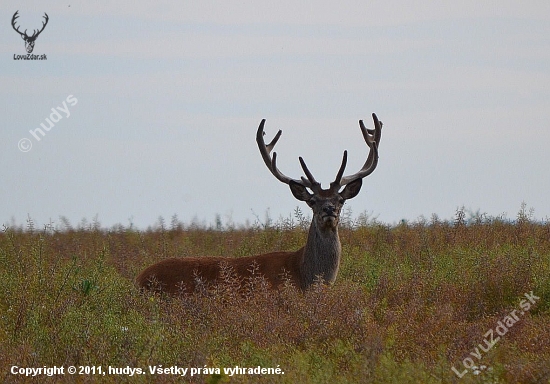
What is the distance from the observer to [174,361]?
7.36m

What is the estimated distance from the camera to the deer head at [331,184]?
1076 centimetres

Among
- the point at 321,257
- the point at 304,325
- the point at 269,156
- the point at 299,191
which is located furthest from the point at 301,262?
the point at 304,325

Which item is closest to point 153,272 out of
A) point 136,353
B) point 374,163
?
point 374,163

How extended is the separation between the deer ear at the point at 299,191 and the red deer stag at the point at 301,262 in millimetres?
21

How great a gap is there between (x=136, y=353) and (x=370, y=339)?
64.7 inches

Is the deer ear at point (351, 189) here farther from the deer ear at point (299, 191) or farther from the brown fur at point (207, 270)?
the brown fur at point (207, 270)

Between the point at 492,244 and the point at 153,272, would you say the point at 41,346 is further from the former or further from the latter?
the point at 492,244

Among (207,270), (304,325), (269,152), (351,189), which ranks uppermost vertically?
(269,152)

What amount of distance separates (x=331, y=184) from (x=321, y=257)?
30.5 inches

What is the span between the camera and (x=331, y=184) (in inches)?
432

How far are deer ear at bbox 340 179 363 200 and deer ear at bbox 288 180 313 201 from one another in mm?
362

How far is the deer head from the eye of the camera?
10.8 meters

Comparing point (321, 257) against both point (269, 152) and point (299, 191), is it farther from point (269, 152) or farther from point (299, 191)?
point (269, 152)

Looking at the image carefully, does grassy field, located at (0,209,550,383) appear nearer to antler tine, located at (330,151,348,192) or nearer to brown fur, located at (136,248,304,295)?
brown fur, located at (136,248,304,295)
